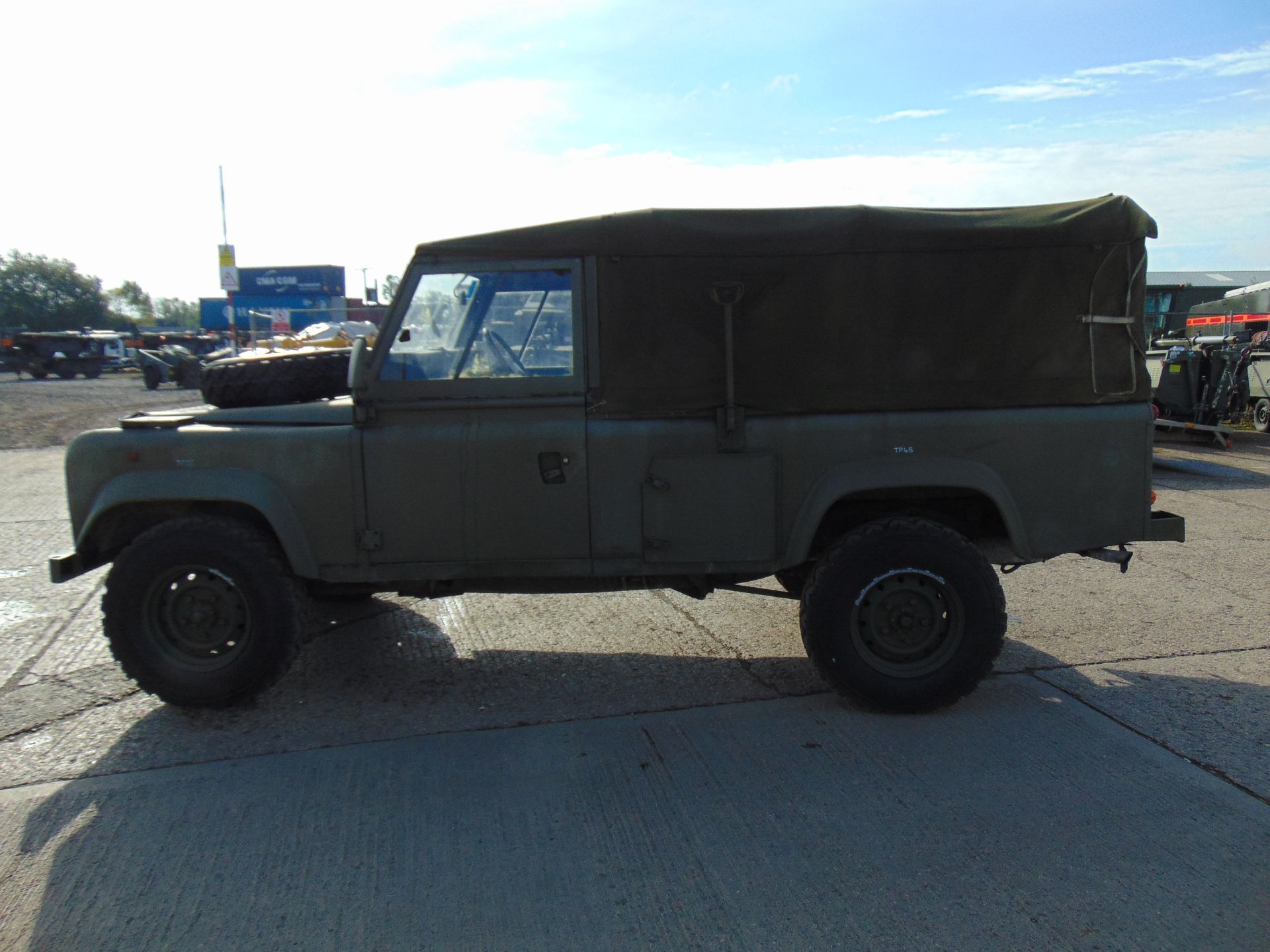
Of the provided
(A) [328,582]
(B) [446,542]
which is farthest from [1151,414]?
(A) [328,582]

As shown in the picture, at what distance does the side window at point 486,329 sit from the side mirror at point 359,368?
0.09 m

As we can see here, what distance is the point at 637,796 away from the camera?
365cm

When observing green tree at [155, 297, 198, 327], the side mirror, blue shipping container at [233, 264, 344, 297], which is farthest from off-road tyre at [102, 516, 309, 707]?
green tree at [155, 297, 198, 327]

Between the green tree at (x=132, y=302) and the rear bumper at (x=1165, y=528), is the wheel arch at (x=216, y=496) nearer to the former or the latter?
the rear bumper at (x=1165, y=528)

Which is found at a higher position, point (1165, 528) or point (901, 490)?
point (901, 490)

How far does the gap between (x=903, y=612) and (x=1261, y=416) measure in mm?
14541

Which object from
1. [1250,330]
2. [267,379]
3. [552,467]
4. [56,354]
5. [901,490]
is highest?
[56,354]

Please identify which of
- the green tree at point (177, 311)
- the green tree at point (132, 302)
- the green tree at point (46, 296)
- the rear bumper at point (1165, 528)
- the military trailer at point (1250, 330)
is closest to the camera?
the rear bumper at point (1165, 528)

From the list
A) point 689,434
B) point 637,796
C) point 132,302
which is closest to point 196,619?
point 637,796

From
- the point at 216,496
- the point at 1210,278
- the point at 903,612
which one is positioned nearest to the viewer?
the point at 216,496

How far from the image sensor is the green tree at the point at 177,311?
139250 mm

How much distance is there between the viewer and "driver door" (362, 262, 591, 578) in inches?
167

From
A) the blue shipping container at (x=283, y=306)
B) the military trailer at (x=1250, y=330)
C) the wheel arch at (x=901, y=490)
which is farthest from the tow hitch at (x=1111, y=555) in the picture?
the blue shipping container at (x=283, y=306)

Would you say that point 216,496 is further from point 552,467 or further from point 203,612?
point 552,467
